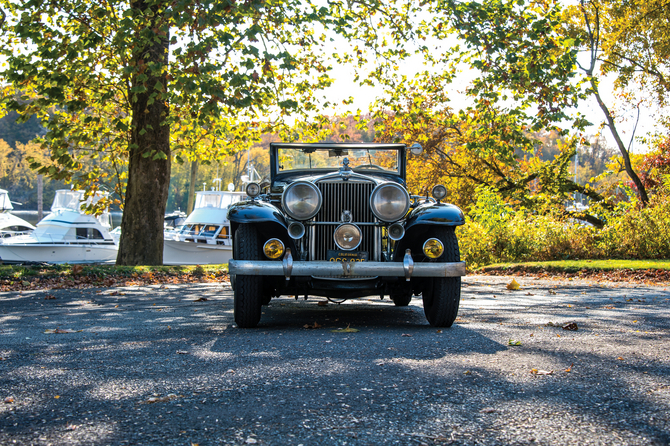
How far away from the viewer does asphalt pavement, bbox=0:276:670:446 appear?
2.45 metres

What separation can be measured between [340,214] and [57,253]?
2331 centimetres

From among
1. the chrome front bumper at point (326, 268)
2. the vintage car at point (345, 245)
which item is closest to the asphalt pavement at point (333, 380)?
the vintage car at point (345, 245)

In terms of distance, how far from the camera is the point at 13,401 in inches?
112

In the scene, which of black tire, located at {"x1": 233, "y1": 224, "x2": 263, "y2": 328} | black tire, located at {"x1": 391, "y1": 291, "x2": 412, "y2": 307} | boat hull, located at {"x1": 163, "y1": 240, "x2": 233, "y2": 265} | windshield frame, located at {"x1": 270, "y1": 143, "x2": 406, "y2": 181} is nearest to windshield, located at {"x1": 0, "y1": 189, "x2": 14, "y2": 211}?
boat hull, located at {"x1": 163, "y1": 240, "x2": 233, "y2": 265}

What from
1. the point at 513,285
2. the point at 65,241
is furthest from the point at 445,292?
the point at 65,241

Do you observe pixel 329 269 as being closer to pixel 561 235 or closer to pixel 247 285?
pixel 247 285

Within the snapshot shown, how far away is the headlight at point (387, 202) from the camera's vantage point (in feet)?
17.5

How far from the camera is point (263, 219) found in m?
5.15

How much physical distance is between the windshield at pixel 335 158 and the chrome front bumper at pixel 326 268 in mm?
2005

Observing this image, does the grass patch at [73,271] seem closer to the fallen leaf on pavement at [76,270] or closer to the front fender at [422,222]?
the fallen leaf on pavement at [76,270]

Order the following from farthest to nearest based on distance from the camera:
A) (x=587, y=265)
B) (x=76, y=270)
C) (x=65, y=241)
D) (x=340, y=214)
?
(x=65, y=241)
(x=587, y=265)
(x=76, y=270)
(x=340, y=214)

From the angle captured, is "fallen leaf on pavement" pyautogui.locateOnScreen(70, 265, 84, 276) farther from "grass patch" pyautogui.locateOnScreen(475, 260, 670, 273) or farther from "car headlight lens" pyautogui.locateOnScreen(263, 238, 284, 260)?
"grass patch" pyautogui.locateOnScreen(475, 260, 670, 273)

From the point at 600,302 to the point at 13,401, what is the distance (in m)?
7.23

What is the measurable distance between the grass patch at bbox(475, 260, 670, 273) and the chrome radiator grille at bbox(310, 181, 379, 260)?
9.76 metres
